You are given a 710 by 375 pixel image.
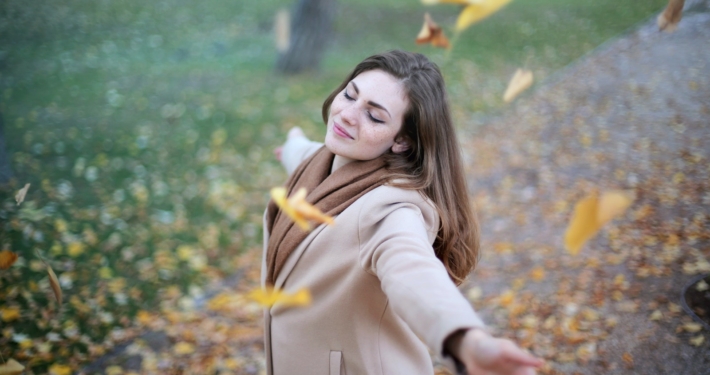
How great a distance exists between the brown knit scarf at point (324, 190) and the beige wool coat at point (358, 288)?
35 millimetres

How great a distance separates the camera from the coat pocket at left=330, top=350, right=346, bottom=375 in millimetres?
1852

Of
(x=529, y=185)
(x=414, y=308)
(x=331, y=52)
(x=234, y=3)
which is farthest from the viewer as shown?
(x=234, y=3)

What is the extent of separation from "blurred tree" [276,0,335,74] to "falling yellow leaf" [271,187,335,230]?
5.97m

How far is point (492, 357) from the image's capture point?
1148 mm

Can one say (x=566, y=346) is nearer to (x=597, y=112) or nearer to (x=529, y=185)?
(x=529, y=185)

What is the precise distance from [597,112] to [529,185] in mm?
1155

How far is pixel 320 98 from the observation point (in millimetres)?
7199

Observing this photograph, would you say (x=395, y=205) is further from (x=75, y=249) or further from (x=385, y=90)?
(x=75, y=249)

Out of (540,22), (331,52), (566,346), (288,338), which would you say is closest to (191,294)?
(288,338)

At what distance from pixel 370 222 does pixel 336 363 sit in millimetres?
542

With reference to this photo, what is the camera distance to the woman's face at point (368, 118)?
6.04ft

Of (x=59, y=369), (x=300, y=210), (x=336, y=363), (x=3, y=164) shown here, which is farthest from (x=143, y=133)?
(x=336, y=363)

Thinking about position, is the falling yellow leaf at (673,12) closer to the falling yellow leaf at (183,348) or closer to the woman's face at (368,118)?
the woman's face at (368,118)

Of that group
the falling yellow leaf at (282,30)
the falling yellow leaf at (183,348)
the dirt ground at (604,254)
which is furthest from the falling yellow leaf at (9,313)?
the falling yellow leaf at (282,30)
